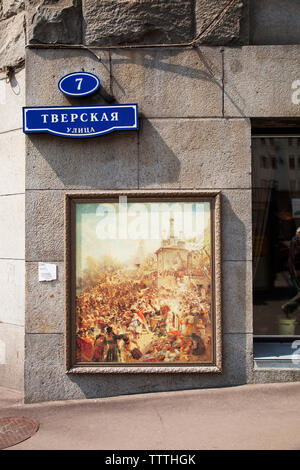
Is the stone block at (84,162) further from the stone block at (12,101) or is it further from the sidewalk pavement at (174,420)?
the sidewalk pavement at (174,420)

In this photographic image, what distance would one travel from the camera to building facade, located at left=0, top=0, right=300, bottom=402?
233 inches

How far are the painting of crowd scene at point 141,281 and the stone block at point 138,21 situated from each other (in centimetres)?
245

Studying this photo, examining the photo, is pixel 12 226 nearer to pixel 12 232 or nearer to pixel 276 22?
pixel 12 232

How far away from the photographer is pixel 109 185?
5980 mm

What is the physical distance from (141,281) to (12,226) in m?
2.28

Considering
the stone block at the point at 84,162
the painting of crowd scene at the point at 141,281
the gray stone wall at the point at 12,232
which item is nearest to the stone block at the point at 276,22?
the stone block at the point at 84,162

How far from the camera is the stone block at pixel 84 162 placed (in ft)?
19.6

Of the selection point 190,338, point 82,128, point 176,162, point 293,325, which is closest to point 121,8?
point 82,128

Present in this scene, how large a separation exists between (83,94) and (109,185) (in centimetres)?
135

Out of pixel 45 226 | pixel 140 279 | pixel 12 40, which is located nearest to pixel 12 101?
pixel 12 40

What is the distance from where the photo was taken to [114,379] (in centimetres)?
589

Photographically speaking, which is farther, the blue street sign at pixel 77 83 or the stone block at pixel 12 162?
the stone block at pixel 12 162

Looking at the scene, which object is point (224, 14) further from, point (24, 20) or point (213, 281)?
point (213, 281)

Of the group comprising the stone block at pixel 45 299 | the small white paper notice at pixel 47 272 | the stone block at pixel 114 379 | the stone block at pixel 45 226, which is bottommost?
the stone block at pixel 114 379
